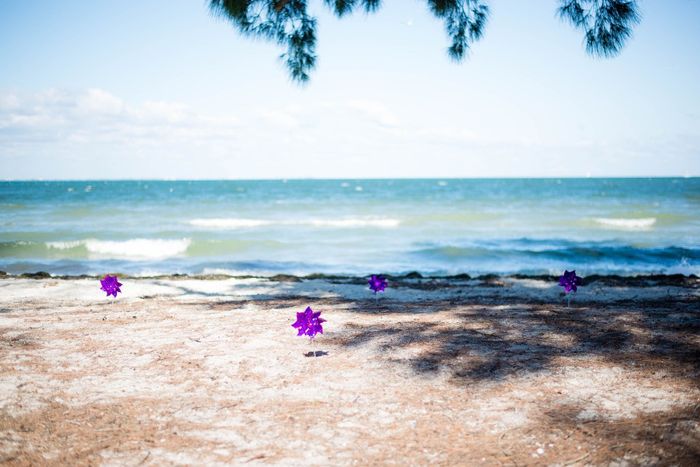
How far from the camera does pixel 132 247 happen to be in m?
17.1

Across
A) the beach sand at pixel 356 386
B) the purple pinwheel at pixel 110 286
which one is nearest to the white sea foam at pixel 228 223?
the purple pinwheel at pixel 110 286

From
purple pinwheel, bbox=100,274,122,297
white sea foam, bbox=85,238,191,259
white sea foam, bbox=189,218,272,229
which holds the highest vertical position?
white sea foam, bbox=189,218,272,229

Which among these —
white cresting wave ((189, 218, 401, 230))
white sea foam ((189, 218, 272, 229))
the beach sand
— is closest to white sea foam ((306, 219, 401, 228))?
white cresting wave ((189, 218, 401, 230))

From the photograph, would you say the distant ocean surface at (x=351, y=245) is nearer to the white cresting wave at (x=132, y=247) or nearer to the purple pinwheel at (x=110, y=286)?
the white cresting wave at (x=132, y=247)

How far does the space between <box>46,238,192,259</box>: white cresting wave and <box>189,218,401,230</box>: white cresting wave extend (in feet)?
19.2

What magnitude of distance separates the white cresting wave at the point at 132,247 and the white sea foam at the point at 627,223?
20.0 meters

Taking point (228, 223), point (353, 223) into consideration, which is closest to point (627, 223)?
point (353, 223)

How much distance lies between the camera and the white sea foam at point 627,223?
22781mm

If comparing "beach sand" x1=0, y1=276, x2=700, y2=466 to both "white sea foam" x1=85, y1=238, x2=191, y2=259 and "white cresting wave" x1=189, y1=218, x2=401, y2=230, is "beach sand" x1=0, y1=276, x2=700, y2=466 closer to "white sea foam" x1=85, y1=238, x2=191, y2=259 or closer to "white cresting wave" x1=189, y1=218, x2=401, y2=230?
"white sea foam" x1=85, y1=238, x2=191, y2=259

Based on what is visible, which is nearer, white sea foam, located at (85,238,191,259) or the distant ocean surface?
the distant ocean surface

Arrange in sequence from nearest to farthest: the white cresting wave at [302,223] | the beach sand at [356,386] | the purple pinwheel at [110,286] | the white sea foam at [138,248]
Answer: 1. the beach sand at [356,386]
2. the purple pinwheel at [110,286]
3. the white sea foam at [138,248]
4. the white cresting wave at [302,223]

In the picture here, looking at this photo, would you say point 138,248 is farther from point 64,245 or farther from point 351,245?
point 351,245

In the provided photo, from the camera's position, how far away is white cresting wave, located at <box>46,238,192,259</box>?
15875 millimetres

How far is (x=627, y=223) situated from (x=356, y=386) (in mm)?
25570
